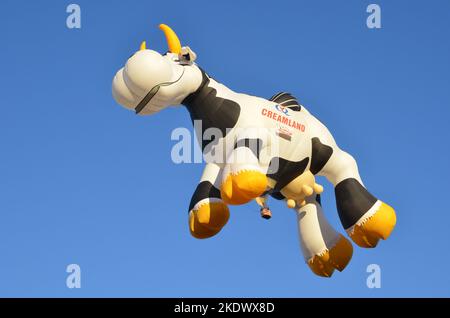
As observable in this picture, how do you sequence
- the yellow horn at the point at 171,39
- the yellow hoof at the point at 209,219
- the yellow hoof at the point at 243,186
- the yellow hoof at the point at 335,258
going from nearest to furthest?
the yellow hoof at the point at 243,186, the yellow hoof at the point at 209,219, the yellow horn at the point at 171,39, the yellow hoof at the point at 335,258

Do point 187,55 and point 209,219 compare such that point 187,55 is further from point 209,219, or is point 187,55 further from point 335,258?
point 335,258

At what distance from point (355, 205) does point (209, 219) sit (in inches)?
70.7

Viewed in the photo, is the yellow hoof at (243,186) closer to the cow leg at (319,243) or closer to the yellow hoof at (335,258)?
the cow leg at (319,243)

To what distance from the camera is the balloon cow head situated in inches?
413

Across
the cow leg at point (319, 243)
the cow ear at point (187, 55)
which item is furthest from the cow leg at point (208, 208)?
the cow ear at point (187, 55)

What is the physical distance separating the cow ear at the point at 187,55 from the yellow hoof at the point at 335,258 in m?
2.90

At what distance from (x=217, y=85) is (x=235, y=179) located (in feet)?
5.01

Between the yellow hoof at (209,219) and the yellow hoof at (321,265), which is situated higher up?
the yellow hoof at (209,219)

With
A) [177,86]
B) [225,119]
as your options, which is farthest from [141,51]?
[225,119]

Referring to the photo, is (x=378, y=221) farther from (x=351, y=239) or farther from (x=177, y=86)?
(x=177, y=86)

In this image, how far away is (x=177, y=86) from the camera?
34.9ft

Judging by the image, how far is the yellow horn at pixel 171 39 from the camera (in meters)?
11.0

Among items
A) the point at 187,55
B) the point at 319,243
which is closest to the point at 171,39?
the point at 187,55
